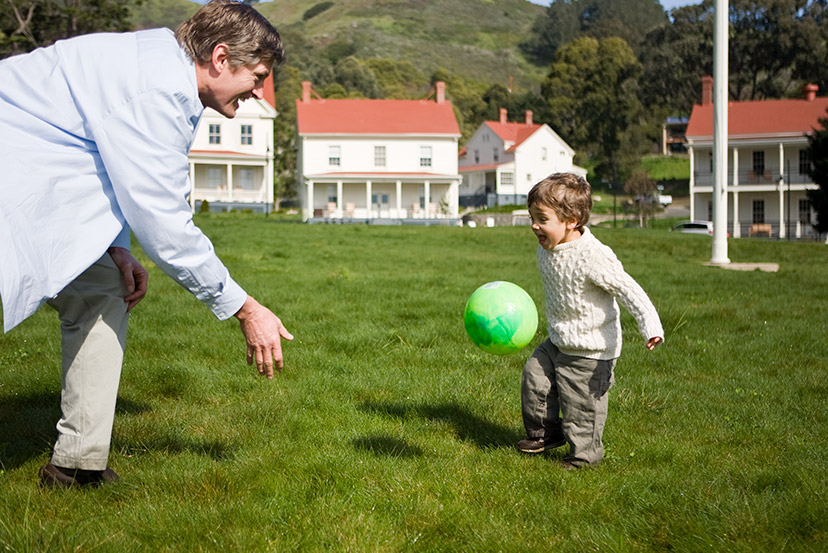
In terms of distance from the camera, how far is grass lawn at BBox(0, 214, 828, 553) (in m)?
3.51

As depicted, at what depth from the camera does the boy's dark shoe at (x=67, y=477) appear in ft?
12.5

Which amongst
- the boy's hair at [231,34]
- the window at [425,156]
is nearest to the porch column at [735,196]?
the window at [425,156]

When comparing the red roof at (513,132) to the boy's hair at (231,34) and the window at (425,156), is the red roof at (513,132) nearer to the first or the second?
the window at (425,156)

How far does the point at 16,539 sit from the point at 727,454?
368 centimetres

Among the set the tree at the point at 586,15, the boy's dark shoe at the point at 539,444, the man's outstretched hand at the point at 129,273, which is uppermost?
the tree at the point at 586,15

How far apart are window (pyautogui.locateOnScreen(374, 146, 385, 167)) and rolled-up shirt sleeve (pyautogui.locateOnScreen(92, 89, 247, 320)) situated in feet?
→ 169

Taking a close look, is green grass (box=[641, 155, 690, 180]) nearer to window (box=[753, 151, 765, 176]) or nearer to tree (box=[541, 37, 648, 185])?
tree (box=[541, 37, 648, 185])

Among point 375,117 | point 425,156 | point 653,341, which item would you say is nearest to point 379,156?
point 375,117

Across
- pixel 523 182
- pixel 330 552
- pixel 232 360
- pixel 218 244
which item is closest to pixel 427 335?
pixel 232 360

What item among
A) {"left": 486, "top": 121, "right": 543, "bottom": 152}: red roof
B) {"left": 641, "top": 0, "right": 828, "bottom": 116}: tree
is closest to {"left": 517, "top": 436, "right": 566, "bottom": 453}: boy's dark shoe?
{"left": 486, "top": 121, "right": 543, "bottom": 152}: red roof

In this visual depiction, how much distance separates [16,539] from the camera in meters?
3.18

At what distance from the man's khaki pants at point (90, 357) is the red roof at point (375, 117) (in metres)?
50.4

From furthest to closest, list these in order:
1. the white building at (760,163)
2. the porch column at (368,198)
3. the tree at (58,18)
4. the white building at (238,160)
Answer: the white building at (238,160) < the porch column at (368,198) < the white building at (760,163) < the tree at (58,18)

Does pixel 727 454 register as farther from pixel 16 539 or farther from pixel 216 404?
pixel 16 539
